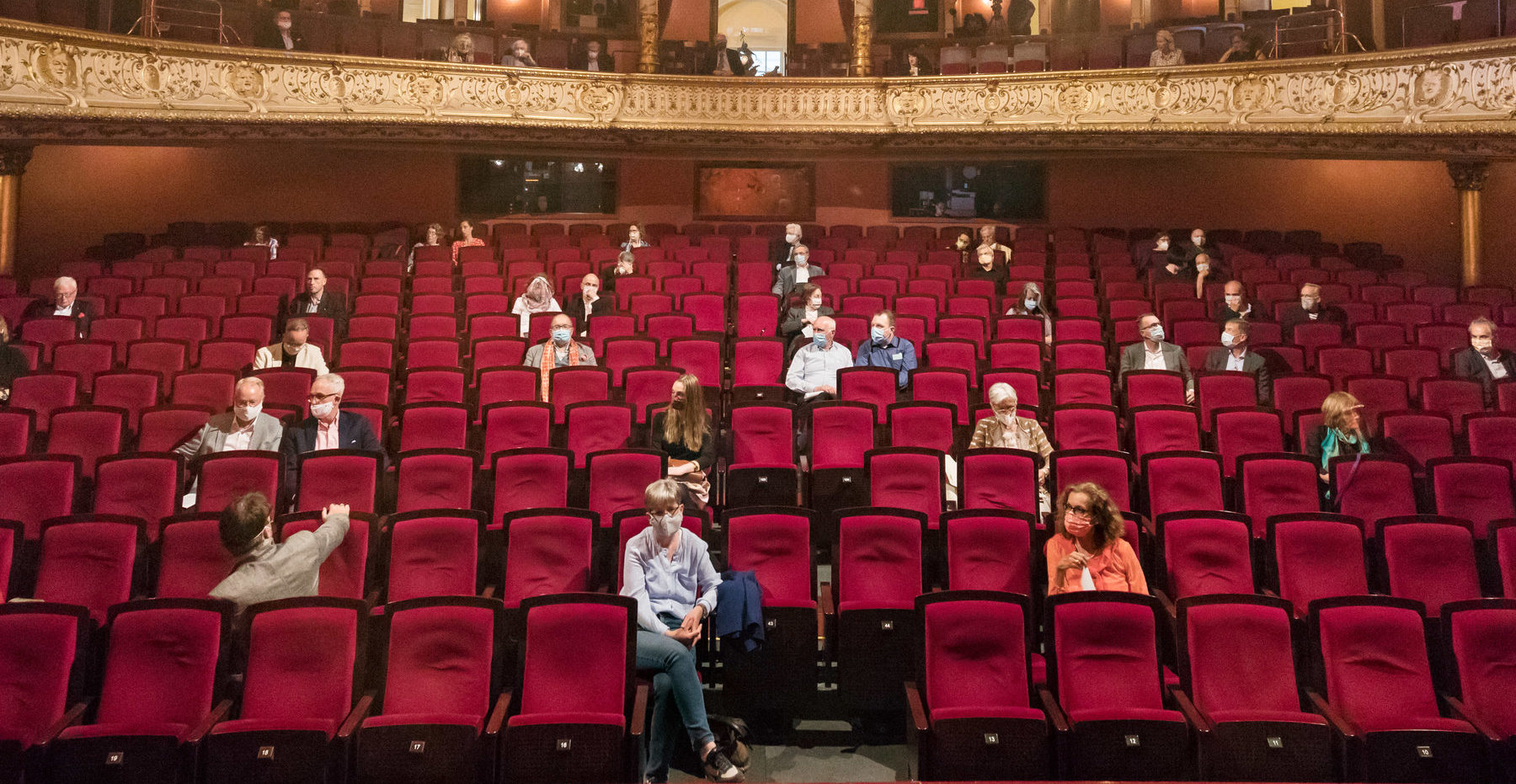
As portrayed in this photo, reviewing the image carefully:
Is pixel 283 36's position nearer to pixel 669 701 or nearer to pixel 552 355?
pixel 552 355

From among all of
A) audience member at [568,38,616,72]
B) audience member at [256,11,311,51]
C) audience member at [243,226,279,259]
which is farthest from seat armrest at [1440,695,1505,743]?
audience member at [256,11,311,51]

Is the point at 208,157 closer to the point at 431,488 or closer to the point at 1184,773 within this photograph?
the point at 431,488

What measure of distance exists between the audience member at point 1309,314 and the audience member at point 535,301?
4.26 m

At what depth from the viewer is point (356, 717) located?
7.85 ft

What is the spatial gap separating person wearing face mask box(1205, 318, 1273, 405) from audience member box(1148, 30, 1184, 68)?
3909 millimetres

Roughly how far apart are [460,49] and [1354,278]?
705 centimetres

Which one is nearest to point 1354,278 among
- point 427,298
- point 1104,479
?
point 1104,479

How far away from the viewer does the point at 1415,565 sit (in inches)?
121

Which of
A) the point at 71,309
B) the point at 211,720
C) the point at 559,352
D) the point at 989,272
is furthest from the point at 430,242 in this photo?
the point at 211,720

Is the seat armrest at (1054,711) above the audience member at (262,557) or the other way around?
the other way around

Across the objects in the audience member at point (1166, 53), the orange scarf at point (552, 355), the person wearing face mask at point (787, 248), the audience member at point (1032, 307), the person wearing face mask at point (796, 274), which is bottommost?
the orange scarf at point (552, 355)

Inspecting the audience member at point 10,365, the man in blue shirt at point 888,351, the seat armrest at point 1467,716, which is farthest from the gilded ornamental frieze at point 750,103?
the seat armrest at point 1467,716

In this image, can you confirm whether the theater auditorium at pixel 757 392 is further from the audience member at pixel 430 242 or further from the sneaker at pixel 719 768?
the audience member at pixel 430 242

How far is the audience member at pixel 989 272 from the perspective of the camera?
7023mm
